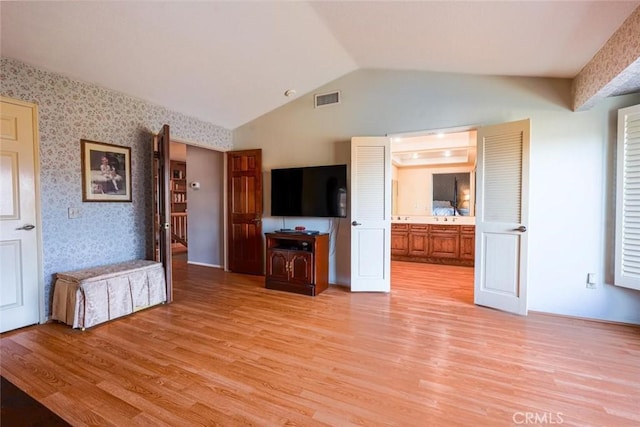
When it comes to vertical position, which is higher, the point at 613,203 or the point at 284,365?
the point at 613,203

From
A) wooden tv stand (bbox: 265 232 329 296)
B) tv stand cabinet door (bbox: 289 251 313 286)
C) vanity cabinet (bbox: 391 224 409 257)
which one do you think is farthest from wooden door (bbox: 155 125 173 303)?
vanity cabinet (bbox: 391 224 409 257)

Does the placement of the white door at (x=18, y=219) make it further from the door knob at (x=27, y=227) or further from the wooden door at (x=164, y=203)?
the wooden door at (x=164, y=203)

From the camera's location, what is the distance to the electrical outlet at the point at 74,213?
3.00 meters

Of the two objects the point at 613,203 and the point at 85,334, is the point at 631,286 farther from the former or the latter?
the point at 85,334

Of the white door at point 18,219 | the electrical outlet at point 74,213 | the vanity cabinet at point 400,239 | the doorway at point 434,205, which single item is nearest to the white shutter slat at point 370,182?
the doorway at point 434,205

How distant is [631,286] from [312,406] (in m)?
3.20

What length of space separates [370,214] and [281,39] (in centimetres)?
234

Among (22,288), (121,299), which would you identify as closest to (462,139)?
(121,299)

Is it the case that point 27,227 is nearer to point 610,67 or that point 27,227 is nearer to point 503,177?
point 503,177

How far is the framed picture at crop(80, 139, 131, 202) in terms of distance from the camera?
3.13 m

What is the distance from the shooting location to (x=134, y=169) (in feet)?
11.8

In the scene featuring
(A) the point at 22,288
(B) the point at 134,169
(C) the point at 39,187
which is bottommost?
(A) the point at 22,288

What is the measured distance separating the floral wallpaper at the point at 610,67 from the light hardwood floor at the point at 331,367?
7.14 feet

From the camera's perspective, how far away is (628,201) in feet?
8.87
